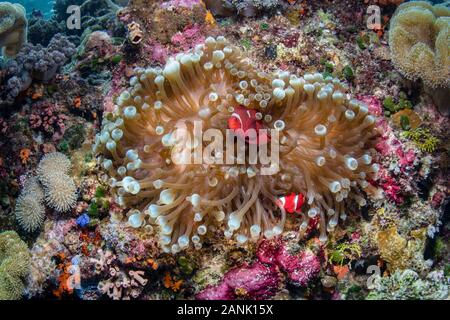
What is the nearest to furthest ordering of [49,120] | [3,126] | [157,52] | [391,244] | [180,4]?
[391,244] → [157,52] → [180,4] → [49,120] → [3,126]

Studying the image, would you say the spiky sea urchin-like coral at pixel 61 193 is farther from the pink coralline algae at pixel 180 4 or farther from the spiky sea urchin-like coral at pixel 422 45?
the spiky sea urchin-like coral at pixel 422 45

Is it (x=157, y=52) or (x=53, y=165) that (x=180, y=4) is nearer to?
(x=157, y=52)

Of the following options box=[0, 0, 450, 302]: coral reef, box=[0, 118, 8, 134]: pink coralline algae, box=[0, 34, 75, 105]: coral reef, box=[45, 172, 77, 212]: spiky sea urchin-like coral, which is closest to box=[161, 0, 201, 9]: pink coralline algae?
box=[0, 0, 450, 302]: coral reef

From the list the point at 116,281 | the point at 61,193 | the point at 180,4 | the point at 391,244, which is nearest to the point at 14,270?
the point at 61,193

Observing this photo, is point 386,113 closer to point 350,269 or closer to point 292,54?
point 292,54

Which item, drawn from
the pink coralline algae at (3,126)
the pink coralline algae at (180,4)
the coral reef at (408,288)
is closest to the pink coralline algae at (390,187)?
the coral reef at (408,288)

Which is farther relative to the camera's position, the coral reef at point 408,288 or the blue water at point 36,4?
the blue water at point 36,4
